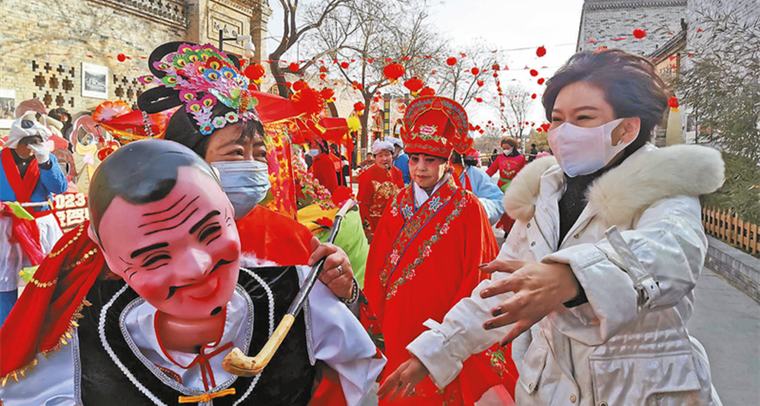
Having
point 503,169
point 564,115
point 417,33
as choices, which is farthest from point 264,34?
point 564,115

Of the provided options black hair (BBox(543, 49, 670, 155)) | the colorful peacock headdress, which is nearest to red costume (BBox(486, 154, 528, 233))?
black hair (BBox(543, 49, 670, 155))

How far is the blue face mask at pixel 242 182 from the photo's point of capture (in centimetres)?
155

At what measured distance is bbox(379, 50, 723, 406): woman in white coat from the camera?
3.85ft

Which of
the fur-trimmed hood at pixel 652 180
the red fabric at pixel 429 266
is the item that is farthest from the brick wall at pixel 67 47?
the fur-trimmed hood at pixel 652 180

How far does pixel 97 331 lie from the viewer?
1.25 meters

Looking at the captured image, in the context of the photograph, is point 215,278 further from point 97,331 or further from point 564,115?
point 564,115

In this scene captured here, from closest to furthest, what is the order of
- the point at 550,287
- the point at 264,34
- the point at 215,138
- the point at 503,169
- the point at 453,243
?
the point at 550,287, the point at 215,138, the point at 453,243, the point at 503,169, the point at 264,34

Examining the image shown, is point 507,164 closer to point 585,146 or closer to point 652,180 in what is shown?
point 585,146

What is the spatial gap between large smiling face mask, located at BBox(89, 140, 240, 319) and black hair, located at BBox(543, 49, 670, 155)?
119cm

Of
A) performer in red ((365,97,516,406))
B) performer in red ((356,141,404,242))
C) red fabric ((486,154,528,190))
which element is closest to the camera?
performer in red ((365,97,516,406))

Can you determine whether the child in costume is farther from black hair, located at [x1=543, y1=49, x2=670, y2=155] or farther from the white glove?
the white glove

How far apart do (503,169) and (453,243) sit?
7017mm

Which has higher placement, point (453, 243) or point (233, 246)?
point (233, 246)

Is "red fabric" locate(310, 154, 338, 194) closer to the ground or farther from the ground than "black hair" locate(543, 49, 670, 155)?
closer to the ground
